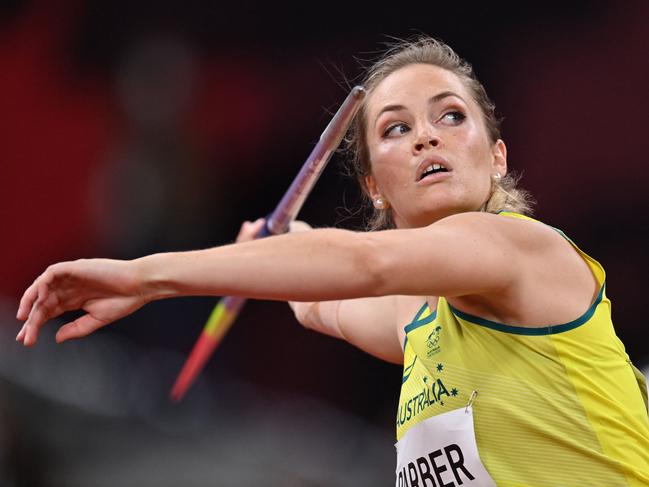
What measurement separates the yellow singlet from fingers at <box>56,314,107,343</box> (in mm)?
734

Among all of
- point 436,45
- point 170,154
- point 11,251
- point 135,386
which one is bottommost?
point 135,386

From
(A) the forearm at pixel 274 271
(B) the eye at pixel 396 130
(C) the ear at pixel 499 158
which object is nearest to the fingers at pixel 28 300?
(A) the forearm at pixel 274 271

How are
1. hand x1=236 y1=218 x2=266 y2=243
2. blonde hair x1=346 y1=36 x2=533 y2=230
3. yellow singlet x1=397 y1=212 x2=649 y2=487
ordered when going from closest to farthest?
yellow singlet x1=397 y1=212 x2=649 y2=487
blonde hair x1=346 y1=36 x2=533 y2=230
hand x1=236 y1=218 x2=266 y2=243

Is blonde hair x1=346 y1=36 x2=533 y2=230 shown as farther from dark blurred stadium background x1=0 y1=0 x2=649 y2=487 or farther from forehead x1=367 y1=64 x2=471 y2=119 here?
dark blurred stadium background x1=0 y1=0 x2=649 y2=487

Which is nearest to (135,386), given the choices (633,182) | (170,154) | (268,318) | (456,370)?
(268,318)

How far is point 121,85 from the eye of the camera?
14.9 ft

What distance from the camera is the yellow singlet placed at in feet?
5.75

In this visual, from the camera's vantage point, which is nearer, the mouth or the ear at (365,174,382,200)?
the mouth

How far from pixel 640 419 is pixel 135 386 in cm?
299

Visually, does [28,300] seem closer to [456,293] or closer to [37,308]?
[37,308]

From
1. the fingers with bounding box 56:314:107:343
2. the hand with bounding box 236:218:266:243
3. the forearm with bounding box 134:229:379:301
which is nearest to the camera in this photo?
the forearm with bounding box 134:229:379:301

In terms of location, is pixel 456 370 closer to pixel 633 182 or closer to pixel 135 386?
pixel 633 182

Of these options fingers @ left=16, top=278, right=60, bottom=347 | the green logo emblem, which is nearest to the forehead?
the green logo emblem

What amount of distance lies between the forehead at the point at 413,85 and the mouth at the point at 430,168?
18 centimetres
